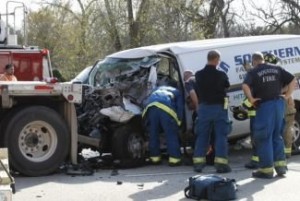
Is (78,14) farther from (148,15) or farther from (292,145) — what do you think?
(292,145)

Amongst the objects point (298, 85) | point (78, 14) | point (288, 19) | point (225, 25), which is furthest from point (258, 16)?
point (298, 85)

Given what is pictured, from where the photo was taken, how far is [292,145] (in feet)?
35.2

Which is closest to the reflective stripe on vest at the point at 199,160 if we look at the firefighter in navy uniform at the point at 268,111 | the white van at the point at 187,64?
the firefighter in navy uniform at the point at 268,111

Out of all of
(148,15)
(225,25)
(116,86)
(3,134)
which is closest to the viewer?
(3,134)

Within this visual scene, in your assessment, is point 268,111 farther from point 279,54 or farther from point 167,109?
point 279,54

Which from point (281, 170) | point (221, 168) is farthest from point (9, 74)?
point (281, 170)

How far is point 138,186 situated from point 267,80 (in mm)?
2340

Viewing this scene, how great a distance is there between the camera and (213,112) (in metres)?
8.95

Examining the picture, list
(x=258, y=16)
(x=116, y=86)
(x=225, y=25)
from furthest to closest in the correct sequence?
(x=258, y=16)
(x=225, y=25)
(x=116, y=86)

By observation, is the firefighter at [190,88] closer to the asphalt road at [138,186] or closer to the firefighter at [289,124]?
the asphalt road at [138,186]

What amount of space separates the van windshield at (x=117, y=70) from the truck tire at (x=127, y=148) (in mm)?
1051

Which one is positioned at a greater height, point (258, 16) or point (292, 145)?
point (258, 16)

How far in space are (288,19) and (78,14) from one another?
40.4 ft

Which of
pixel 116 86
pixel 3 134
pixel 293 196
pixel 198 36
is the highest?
pixel 198 36
